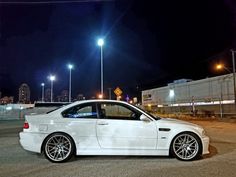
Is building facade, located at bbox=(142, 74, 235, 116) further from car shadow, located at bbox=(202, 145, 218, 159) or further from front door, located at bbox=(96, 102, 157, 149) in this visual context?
front door, located at bbox=(96, 102, 157, 149)

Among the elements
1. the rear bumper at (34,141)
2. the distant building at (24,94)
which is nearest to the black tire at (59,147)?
the rear bumper at (34,141)

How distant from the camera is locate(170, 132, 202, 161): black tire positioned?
22.9 feet

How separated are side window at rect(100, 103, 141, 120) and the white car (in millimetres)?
119

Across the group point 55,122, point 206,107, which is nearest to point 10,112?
point 206,107

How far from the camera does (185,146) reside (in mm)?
7043

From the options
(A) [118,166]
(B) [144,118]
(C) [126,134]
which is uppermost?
(B) [144,118]

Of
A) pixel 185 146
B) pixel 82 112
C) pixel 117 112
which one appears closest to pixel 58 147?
pixel 82 112

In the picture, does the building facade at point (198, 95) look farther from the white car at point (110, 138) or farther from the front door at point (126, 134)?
the front door at point (126, 134)

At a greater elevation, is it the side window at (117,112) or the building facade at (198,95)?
the building facade at (198,95)

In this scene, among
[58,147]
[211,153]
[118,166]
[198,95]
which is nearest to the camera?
[118,166]

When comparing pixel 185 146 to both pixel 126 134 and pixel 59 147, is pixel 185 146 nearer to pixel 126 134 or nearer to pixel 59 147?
pixel 126 134

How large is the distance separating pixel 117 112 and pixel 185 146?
194 centimetres

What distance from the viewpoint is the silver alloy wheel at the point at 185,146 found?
698 centimetres

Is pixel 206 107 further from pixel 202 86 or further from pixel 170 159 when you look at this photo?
pixel 170 159
